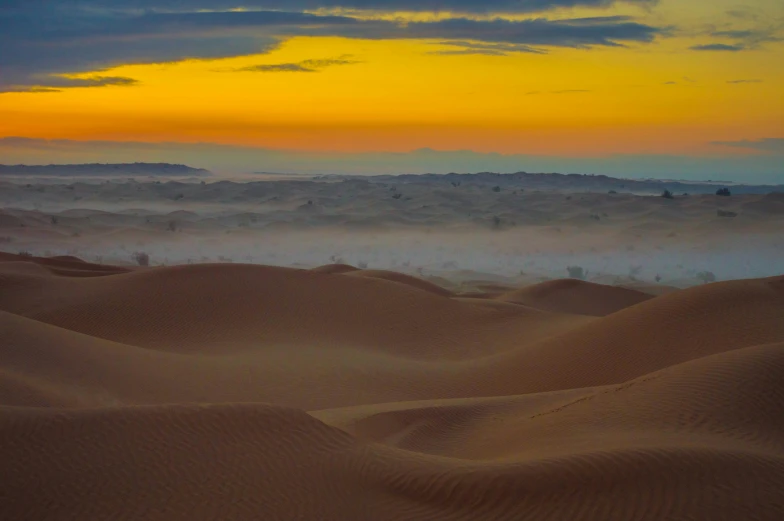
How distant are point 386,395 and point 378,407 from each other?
5.35 ft

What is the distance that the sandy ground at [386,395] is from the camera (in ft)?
13.9

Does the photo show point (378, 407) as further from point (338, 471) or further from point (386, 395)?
point (338, 471)

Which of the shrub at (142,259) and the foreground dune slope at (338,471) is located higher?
the foreground dune slope at (338,471)

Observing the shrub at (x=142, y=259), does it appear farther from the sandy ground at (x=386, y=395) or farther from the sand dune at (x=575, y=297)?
the sand dune at (x=575, y=297)

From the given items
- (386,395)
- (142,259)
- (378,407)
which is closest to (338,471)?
(378,407)

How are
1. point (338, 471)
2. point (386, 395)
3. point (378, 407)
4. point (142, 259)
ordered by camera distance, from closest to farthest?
point (338, 471)
point (378, 407)
point (386, 395)
point (142, 259)

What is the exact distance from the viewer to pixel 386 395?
8984 mm

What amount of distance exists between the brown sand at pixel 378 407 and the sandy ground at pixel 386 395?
17 millimetres

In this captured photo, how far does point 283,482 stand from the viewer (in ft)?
14.6

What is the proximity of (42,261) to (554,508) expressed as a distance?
1726 centimetres

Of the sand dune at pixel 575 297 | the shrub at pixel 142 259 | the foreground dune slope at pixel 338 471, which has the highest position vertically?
the foreground dune slope at pixel 338 471

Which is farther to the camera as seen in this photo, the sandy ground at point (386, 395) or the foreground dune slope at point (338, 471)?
the sandy ground at point (386, 395)

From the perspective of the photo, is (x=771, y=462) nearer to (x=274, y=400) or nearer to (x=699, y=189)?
(x=274, y=400)

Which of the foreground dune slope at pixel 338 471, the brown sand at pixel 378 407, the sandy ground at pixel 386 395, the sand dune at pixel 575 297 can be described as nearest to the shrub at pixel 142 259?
the sandy ground at pixel 386 395
